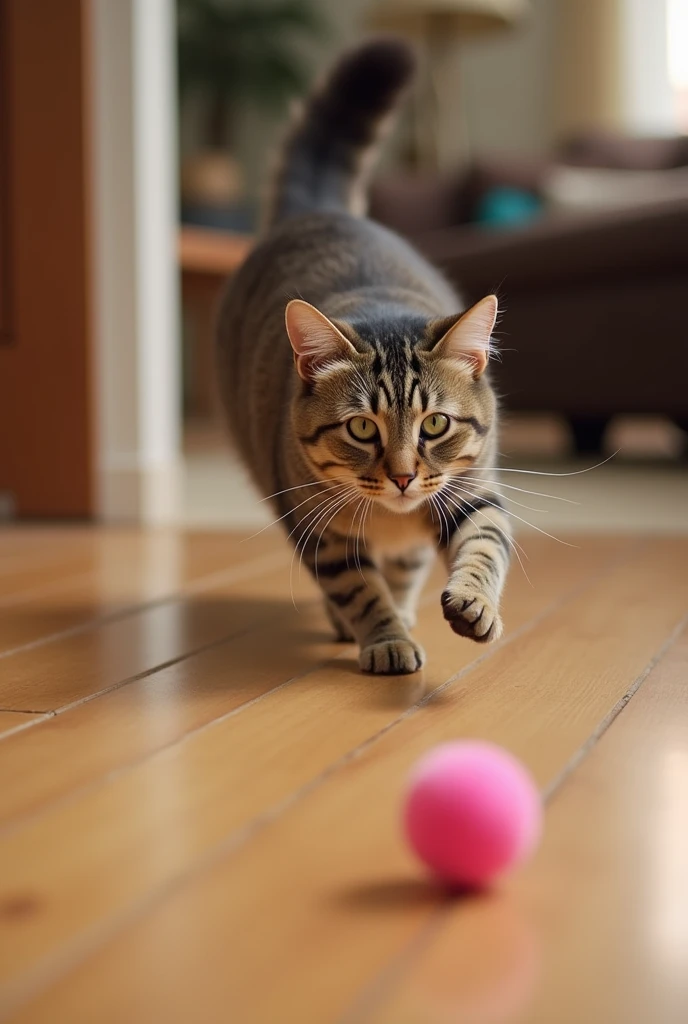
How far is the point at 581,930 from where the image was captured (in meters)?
0.78

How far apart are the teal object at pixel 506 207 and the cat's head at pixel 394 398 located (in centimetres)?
342

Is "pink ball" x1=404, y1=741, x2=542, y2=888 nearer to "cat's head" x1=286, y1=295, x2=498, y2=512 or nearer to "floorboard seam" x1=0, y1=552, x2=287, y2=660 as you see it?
"cat's head" x1=286, y1=295, x2=498, y2=512

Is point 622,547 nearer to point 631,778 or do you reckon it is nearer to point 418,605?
point 418,605

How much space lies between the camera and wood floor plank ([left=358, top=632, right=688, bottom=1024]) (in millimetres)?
695

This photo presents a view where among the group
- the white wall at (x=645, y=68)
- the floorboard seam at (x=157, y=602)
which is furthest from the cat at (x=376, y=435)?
the white wall at (x=645, y=68)

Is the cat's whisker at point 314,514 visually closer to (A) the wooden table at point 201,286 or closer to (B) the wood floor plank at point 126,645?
(B) the wood floor plank at point 126,645

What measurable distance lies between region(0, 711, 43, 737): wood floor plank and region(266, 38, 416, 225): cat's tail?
3.98 feet

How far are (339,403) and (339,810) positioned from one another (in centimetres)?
59

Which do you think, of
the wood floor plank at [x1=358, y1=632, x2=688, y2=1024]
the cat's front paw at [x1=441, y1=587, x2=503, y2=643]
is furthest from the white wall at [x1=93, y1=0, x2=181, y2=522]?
the wood floor plank at [x1=358, y1=632, x2=688, y2=1024]

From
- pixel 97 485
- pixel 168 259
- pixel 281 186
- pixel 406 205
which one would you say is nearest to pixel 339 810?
pixel 281 186

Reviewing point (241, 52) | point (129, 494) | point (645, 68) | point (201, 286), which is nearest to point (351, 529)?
point (129, 494)

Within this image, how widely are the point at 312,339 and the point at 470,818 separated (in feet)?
2.53

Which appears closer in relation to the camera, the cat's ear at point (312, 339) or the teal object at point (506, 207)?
the cat's ear at point (312, 339)

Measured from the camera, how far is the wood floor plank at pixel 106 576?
5.96 feet
